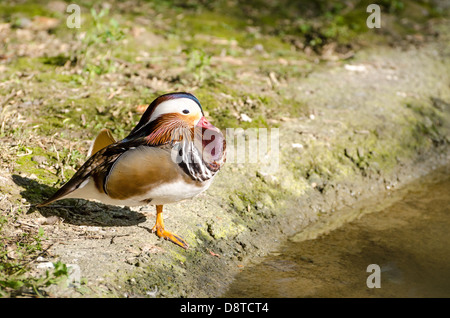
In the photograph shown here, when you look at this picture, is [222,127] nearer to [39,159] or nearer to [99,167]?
[39,159]

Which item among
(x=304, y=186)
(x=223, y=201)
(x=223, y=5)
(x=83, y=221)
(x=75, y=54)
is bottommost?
(x=83, y=221)

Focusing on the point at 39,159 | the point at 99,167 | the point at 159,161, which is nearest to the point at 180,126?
Answer: the point at 159,161

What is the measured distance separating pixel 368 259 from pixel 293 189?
102cm

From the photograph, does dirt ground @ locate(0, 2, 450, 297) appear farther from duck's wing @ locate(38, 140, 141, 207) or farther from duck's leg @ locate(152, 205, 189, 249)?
duck's wing @ locate(38, 140, 141, 207)

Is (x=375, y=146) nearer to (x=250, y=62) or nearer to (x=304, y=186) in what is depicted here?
(x=304, y=186)

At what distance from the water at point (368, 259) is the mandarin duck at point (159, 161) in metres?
0.79

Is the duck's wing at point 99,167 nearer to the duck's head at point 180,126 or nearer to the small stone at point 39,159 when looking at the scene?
the duck's head at point 180,126

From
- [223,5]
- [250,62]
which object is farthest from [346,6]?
[250,62]

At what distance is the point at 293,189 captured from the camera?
16.0 ft

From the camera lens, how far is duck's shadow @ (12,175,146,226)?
3889 mm

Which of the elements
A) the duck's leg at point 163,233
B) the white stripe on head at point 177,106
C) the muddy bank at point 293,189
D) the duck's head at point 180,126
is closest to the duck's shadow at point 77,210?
the muddy bank at point 293,189

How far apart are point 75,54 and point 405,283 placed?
4.34 m

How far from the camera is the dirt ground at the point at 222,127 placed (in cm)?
359

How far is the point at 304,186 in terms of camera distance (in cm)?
497
